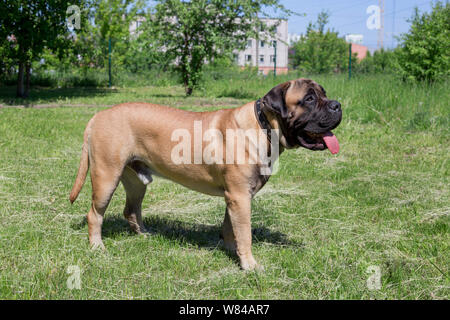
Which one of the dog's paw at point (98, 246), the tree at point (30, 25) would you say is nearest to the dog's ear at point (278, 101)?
the dog's paw at point (98, 246)

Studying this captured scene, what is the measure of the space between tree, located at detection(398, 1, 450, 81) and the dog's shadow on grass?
11.1 metres

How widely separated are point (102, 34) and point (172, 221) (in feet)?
81.7

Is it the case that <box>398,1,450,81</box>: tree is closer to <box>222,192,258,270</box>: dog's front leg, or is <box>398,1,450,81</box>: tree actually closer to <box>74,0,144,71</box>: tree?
<box>222,192,258,270</box>: dog's front leg

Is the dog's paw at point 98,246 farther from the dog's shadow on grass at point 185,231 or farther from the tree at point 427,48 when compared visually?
the tree at point 427,48

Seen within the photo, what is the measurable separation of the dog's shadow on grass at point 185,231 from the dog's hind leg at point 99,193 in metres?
0.32

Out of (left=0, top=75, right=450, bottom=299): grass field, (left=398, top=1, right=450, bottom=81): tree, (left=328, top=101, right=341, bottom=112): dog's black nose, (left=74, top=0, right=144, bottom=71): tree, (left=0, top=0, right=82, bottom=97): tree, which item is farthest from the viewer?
(left=74, top=0, right=144, bottom=71): tree

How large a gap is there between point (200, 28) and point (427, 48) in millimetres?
8766

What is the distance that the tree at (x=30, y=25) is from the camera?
14.3m

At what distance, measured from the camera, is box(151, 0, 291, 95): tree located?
55.4 ft

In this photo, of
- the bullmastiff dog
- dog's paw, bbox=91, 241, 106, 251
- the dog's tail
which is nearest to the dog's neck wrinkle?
the bullmastiff dog

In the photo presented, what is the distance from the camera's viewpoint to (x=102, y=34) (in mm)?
26750

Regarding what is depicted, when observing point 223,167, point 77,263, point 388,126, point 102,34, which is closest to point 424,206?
point 223,167

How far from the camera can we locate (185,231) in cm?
425

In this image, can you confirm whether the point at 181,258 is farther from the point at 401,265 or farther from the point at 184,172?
→ the point at 401,265
